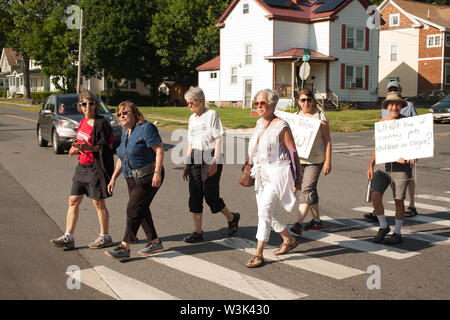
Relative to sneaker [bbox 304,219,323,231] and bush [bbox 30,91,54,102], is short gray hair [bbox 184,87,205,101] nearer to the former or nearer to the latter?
sneaker [bbox 304,219,323,231]

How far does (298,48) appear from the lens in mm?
38594

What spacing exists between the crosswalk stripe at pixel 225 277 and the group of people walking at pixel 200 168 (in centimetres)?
28

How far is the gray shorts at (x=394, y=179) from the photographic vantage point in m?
6.48

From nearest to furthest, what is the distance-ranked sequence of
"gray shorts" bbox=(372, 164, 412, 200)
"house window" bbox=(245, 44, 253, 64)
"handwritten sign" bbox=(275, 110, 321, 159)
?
1. "gray shorts" bbox=(372, 164, 412, 200)
2. "handwritten sign" bbox=(275, 110, 321, 159)
3. "house window" bbox=(245, 44, 253, 64)

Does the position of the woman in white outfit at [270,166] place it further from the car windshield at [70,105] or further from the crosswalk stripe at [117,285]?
the car windshield at [70,105]

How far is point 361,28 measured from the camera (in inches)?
1597

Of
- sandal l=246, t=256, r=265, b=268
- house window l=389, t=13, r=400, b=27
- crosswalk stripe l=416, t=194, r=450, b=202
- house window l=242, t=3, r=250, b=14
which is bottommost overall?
sandal l=246, t=256, r=265, b=268

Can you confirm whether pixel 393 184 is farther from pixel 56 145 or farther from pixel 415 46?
pixel 415 46

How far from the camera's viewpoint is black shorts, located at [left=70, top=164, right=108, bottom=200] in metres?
6.04

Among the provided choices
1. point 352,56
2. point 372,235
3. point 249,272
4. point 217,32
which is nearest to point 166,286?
point 249,272

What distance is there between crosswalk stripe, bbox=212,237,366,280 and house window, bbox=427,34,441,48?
46.5 m

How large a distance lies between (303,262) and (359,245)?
1.10 meters

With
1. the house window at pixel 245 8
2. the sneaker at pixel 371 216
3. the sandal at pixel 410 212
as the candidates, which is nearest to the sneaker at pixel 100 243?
the sneaker at pixel 371 216

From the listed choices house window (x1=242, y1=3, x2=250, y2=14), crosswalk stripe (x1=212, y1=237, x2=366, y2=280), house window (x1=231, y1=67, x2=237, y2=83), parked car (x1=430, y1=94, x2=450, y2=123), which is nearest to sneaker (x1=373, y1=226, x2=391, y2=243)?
crosswalk stripe (x1=212, y1=237, x2=366, y2=280)
